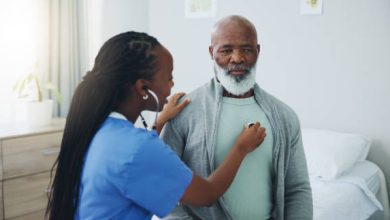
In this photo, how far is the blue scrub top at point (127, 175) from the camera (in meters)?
0.85

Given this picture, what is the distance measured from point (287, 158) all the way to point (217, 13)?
180 cm

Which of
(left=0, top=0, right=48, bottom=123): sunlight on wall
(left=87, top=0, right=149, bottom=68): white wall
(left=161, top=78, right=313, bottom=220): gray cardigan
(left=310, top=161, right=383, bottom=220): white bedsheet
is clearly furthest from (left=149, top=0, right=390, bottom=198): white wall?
(left=0, top=0, right=48, bottom=123): sunlight on wall

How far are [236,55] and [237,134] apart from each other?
0.26 meters

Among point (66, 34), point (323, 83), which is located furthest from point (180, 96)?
point (66, 34)

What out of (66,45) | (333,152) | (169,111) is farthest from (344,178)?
(66,45)

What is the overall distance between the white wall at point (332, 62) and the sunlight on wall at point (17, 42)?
1352 mm

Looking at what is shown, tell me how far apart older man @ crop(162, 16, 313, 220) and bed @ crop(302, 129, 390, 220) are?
1.81 feet

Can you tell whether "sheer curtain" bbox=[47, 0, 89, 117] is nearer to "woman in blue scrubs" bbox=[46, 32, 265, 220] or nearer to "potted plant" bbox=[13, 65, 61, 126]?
"potted plant" bbox=[13, 65, 61, 126]

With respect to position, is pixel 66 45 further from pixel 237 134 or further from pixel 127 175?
pixel 127 175

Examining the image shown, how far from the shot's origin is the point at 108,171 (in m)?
0.85

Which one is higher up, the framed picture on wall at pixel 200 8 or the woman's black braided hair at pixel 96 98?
the framed picture on wall at pixel 200 8

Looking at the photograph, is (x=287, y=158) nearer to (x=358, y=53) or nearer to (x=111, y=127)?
→ (x=111, y=127)

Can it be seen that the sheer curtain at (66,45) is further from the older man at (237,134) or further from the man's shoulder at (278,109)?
the man's shoulder at (278,109)

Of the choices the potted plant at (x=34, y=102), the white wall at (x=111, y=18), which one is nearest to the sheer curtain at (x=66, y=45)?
the white wall at (x=111, y=18)
